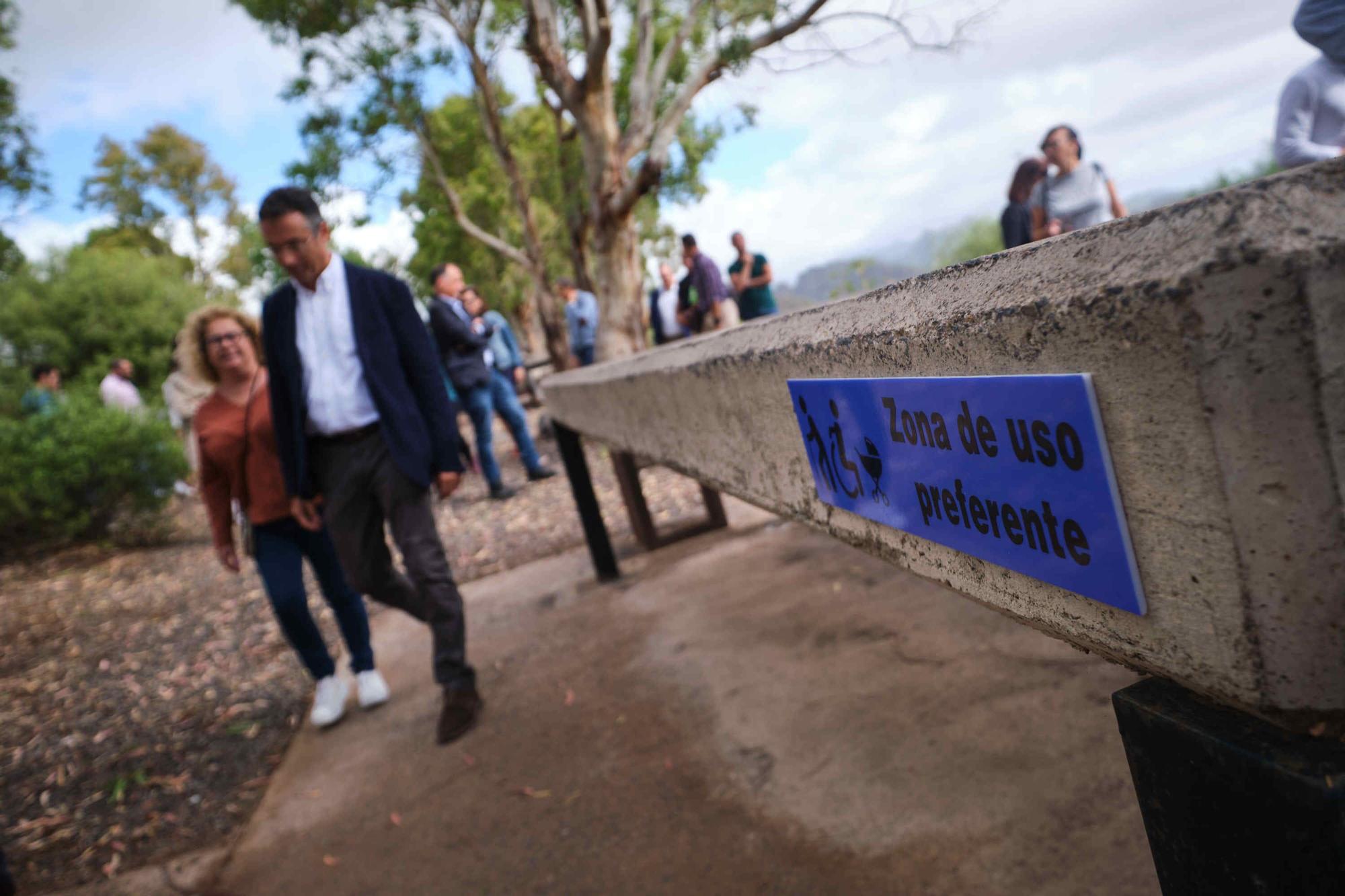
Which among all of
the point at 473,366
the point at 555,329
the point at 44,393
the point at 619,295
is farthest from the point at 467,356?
the point at 44,393

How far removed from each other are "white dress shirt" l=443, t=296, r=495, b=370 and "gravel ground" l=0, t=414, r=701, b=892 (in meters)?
1.21

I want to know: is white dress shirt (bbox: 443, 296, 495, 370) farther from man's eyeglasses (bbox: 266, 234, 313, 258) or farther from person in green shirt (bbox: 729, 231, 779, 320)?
man's eyeglasses (bbox: 266, 234, 313, 258)

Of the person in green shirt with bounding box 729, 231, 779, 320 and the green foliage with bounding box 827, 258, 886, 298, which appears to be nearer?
the person in green shirt with bounding box 729, 231, 779, 320

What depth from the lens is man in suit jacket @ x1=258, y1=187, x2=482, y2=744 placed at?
298 centimetres

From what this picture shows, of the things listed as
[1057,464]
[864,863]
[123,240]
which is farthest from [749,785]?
[123,240]

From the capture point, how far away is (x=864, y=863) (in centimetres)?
188

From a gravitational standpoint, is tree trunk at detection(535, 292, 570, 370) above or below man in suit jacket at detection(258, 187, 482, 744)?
above

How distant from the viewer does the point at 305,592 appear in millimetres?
3502

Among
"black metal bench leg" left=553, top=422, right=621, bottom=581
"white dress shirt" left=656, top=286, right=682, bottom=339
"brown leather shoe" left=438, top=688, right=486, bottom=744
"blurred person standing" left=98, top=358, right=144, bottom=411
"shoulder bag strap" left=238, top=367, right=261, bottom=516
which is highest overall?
"blurred person standing" left=98, top=358, right=144, bottom=411

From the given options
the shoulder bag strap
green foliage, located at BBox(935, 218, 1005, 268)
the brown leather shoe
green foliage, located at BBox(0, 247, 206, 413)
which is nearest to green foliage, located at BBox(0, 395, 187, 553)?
the shoulder bag strap

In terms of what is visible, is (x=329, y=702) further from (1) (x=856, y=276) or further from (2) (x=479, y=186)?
(2) (x=479, y=186)

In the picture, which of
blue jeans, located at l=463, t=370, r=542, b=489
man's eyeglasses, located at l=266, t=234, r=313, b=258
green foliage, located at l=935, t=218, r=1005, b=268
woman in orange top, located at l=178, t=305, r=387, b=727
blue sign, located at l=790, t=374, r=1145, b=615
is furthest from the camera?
green foliage, located at l=935, t=218, r=1005, b=268

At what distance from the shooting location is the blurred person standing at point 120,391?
9195mm

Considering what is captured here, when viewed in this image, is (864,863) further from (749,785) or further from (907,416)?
(907,416)
